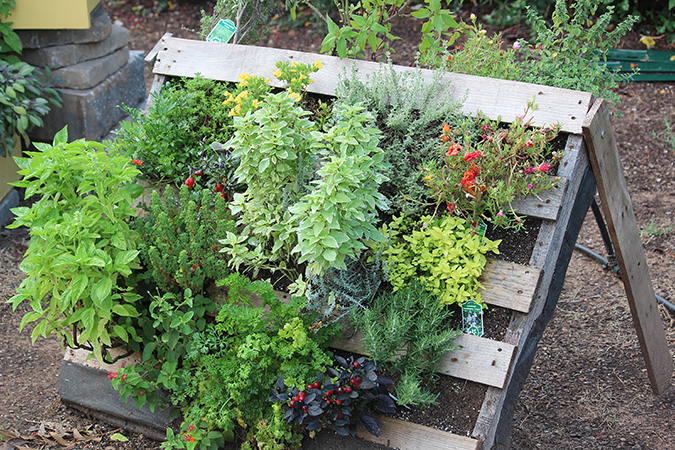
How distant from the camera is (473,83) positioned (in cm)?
263

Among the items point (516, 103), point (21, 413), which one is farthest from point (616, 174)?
point (21, 413)

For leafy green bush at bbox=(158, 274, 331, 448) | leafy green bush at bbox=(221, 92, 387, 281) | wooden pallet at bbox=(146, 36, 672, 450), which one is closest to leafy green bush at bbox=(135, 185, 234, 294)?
leafy green bush at bbox=(221, 92, 387, 281)

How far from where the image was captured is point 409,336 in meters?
2.25

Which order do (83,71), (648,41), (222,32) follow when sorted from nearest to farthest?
1. (222,32)
2. (83,71)
3. (648,41)

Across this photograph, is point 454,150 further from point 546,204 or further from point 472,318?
point 472,318

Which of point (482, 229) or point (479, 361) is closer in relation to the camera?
point (479, 361)

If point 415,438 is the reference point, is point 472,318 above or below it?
above

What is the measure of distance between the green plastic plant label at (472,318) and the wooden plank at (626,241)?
694mm

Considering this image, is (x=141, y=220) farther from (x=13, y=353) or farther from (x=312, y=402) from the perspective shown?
(x=13, y=353)

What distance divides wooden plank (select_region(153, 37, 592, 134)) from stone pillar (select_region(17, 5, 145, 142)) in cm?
160

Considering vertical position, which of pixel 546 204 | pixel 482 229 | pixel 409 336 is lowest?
pixel 409 336

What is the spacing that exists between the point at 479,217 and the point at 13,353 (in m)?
2.47

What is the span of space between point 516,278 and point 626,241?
2.20 feet

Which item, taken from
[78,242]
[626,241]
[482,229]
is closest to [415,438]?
[482,229]
